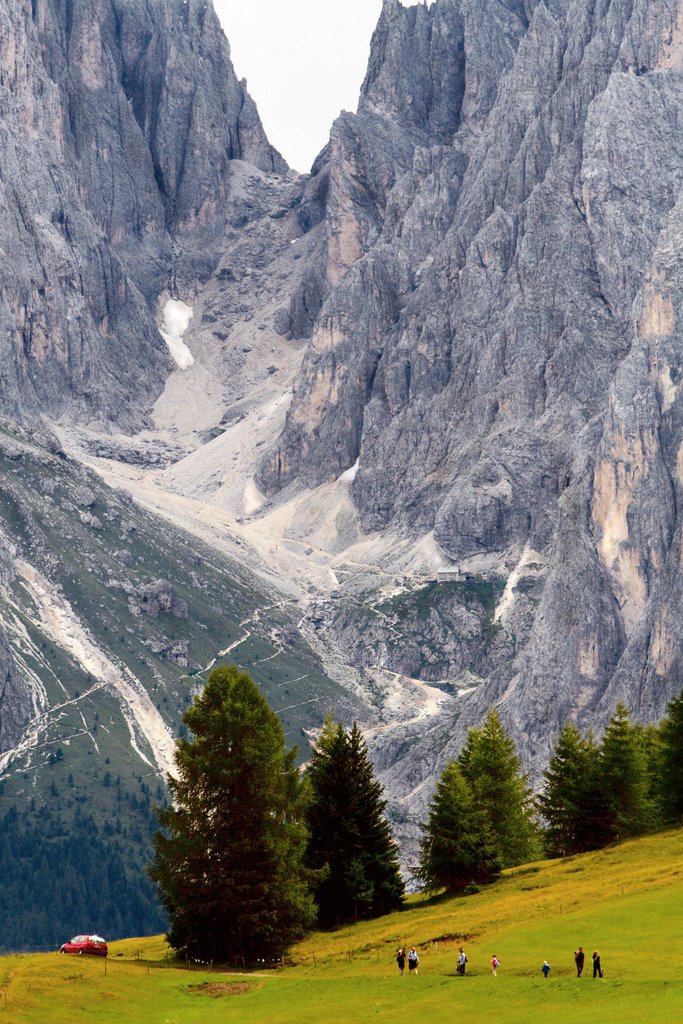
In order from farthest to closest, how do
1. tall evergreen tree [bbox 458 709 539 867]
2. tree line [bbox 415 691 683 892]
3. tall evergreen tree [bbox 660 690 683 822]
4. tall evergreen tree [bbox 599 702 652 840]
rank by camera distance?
tall evergreen tree [bbox 458 709 539 867] < tall evergreen tree [bbox 599 702 652 840] < tall evergreen tree [bbox 660 690 683 822] < tree line [bbox 415 691 683 892]

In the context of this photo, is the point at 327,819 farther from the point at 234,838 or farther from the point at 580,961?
the point at 580,961

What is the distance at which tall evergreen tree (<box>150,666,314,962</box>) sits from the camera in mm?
80125

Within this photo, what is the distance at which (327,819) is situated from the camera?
94188 mm

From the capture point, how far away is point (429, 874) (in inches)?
3839

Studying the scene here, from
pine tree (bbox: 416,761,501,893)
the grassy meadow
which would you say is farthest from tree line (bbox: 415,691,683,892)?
the grassy meadow

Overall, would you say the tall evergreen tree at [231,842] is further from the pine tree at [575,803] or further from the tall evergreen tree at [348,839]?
the pine tree at [575,803]

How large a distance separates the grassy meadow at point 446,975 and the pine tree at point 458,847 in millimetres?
8475

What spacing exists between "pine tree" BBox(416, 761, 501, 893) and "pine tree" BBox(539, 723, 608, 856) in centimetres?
864

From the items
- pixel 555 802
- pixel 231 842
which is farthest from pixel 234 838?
pixel 555 802

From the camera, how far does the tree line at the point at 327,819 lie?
80.8 meters

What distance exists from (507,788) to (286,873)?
89.8ft

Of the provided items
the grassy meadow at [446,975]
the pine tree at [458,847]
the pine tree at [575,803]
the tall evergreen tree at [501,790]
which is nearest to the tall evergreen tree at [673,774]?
the pine tree at [575,803]

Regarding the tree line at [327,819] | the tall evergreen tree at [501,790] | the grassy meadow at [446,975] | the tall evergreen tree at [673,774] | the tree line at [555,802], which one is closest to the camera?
the grassy meadow at [446,975]

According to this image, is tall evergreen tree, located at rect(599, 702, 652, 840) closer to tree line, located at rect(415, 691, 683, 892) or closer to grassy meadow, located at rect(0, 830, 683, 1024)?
tree line, located at rect(415, 691, 683, 892)
